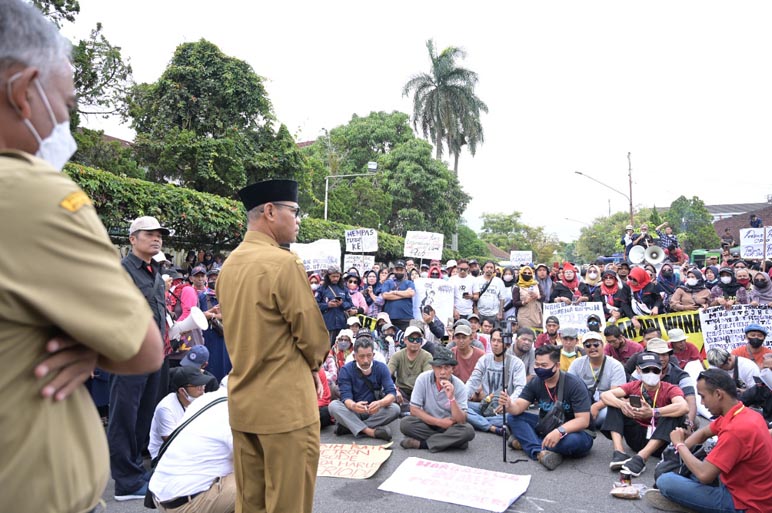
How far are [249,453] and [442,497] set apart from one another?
2748mm

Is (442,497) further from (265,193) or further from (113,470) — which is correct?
(265,193)

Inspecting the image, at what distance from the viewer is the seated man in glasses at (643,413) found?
5.89 metres

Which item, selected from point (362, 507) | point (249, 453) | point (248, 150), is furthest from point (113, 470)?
point (248, 150)

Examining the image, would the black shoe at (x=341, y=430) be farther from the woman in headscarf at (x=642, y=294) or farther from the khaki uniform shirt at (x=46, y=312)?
the khaki uniform shirt at (x=46, y=312)

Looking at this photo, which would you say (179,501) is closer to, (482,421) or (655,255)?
(482,421)

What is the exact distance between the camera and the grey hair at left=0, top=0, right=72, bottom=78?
3.57 feet

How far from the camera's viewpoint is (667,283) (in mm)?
11203

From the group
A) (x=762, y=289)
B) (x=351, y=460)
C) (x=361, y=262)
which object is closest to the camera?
(x=351, y=460)

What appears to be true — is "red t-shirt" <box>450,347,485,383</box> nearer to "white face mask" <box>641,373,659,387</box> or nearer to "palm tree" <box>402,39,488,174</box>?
"white face mask" <box>641,373,659,387</box>

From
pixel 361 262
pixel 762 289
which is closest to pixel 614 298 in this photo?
pixel 762 289

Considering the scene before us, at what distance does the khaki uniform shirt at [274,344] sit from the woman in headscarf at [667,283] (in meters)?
9.64

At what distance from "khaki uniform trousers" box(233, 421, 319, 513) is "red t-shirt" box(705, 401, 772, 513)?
322 cm

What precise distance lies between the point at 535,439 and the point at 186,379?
373cm

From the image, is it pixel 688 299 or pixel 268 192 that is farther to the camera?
pixel 688 299
